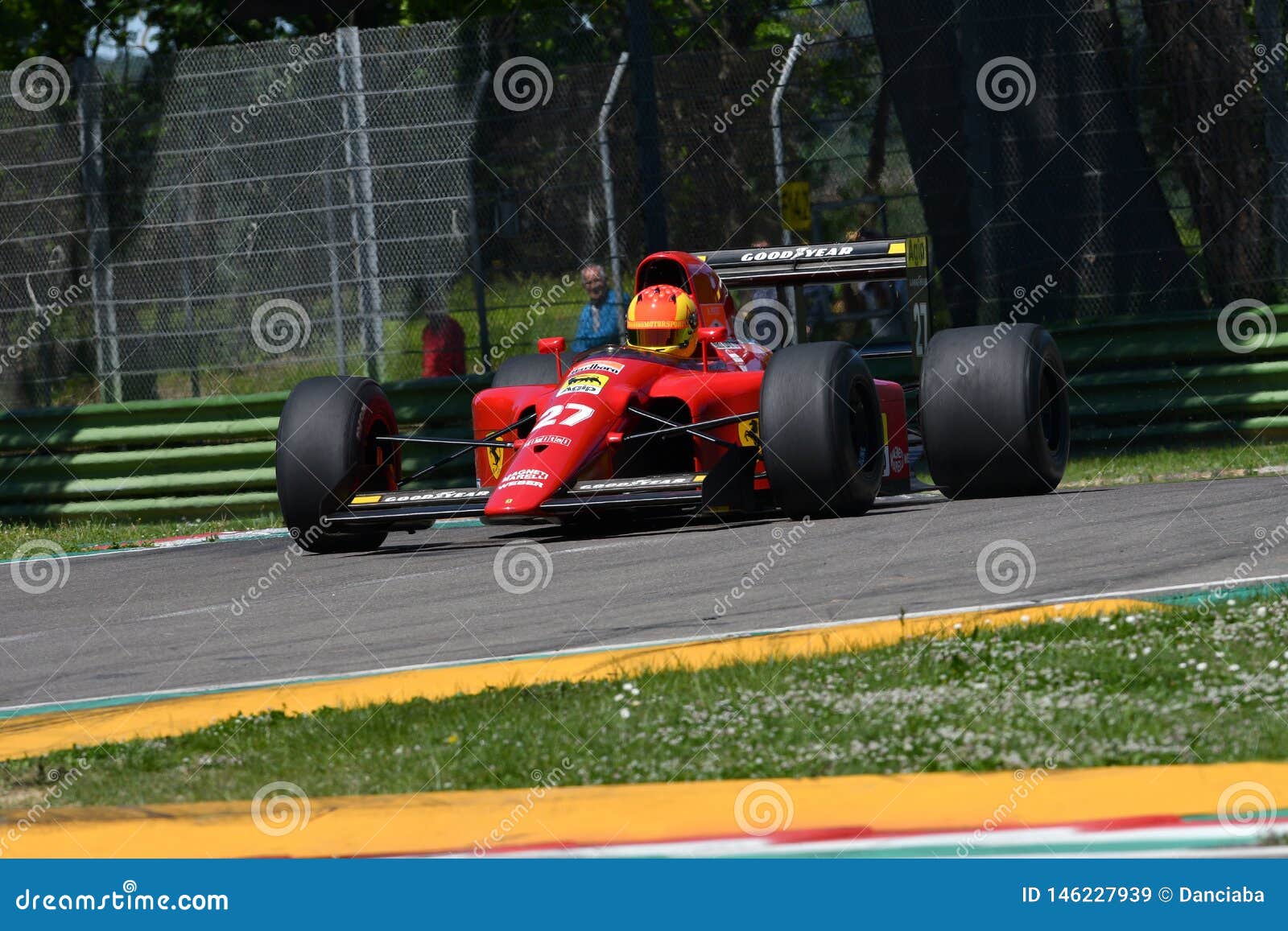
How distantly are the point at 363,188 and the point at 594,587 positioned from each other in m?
7.14

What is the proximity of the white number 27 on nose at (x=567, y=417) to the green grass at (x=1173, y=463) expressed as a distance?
12.2 ft

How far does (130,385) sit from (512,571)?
713cm

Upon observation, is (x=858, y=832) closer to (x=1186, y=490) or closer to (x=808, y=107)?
(x=1186, y=490)

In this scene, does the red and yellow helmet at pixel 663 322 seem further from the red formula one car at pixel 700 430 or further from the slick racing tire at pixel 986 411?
the slick racing tire at pixel 986 411

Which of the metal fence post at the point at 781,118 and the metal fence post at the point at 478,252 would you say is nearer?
the metal fence post at the point at 781,118

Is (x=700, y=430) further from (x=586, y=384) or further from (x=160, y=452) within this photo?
(x=160, y=452)

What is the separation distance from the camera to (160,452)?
1528 centimetres

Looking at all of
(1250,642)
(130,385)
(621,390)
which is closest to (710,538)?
(621,390)

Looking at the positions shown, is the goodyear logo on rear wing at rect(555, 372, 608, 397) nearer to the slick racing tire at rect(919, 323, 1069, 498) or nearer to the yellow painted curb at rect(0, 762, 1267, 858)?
the slick racing tire at rect(919, 323, 1069, 498)

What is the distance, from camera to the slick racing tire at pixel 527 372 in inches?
490

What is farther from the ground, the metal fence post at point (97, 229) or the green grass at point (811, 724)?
the metal fence post at point (97, 229)

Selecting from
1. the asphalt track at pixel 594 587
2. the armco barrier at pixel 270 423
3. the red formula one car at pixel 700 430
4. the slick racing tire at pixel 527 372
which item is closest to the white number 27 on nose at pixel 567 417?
the red formula one car at pixel 700 430

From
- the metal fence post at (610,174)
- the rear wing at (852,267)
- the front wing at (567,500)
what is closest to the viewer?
the front wing at (567,500)

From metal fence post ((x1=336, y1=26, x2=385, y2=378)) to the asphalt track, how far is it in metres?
3.65
